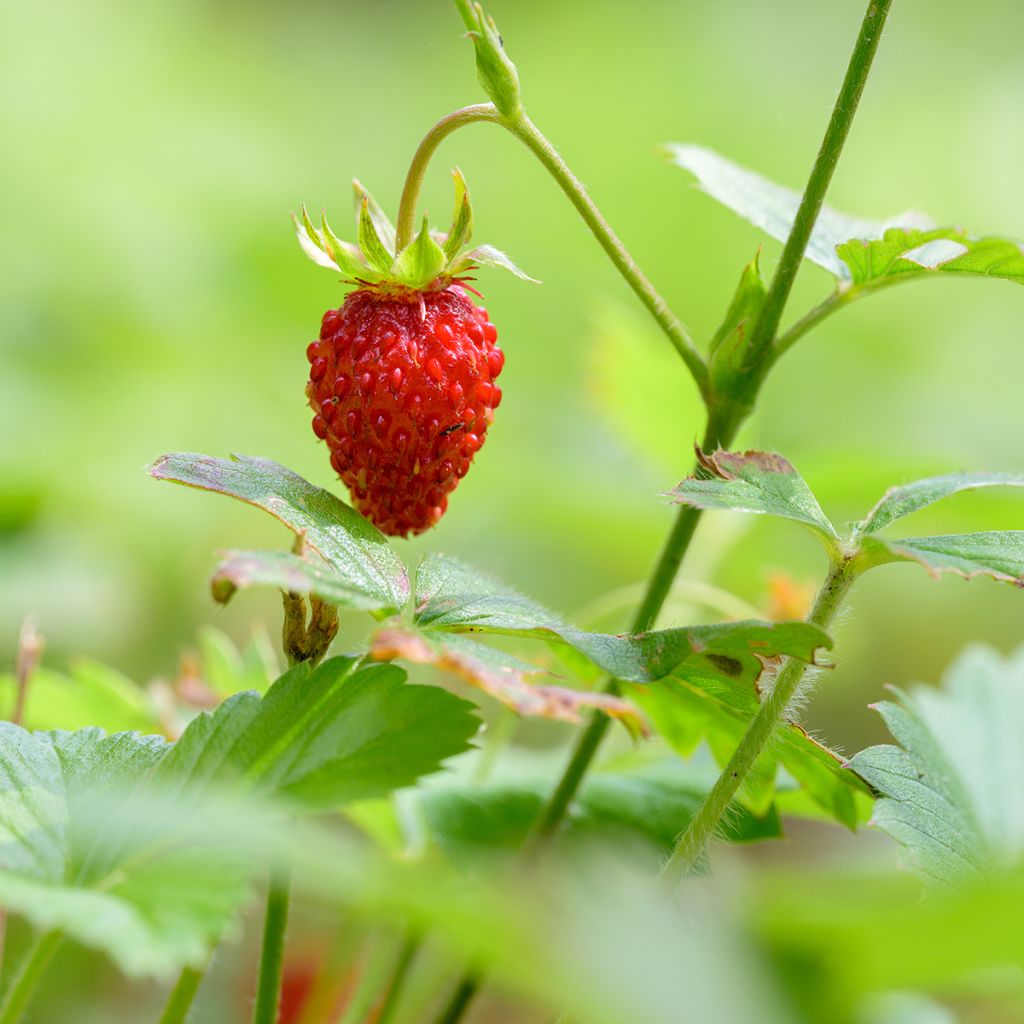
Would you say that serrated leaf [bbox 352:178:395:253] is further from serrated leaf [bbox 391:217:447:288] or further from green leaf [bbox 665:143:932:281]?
green leaf [bbox 665:143:932:281]

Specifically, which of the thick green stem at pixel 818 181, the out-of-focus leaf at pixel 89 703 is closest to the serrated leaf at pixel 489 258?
the thick green stem at pixel 818 181

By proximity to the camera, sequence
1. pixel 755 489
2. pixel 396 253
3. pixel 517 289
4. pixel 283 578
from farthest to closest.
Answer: pixel 517 289, pixel 396 253, pixel 755 489, pixel 283 578

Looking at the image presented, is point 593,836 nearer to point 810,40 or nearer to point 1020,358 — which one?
point 1020,358

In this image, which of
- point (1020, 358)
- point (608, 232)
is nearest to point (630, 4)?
point (1020, 358)

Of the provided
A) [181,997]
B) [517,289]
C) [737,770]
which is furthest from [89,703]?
[517,289]

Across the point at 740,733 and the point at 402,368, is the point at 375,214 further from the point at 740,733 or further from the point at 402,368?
the point at 740,733

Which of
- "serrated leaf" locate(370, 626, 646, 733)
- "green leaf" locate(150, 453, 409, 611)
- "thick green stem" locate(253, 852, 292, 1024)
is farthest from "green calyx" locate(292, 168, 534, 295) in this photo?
"thick green stem" locate(253, 852, 292, 1024)
